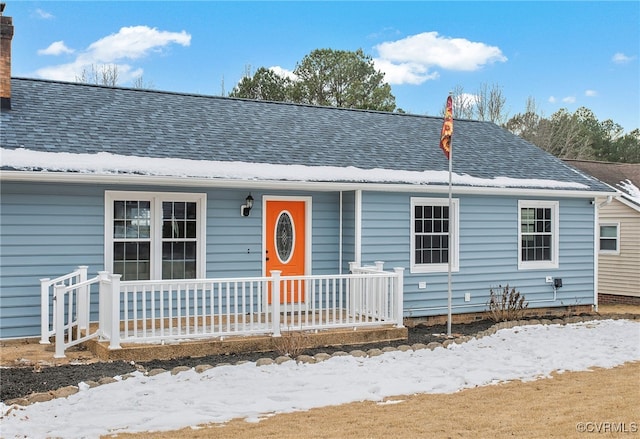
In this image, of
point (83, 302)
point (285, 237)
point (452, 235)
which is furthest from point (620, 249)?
point (83, 302)

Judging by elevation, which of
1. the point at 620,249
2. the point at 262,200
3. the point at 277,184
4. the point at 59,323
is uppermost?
the point at 277,184

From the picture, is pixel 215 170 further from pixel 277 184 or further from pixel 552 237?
pixel 552 237

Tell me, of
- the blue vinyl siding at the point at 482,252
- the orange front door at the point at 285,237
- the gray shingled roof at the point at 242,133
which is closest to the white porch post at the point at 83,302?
the gray shingled roof at the point at 242,133

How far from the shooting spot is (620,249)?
1716 centimetres

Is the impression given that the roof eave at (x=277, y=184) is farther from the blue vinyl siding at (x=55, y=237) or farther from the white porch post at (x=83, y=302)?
the white porch post at (x=83, y=302)

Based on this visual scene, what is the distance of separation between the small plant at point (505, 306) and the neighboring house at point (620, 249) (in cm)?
605

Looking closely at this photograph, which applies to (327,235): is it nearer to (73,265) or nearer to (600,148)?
(73,265)

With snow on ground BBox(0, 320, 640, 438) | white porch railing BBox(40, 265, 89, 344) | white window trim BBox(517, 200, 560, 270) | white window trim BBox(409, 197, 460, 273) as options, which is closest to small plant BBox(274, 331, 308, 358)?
snow on ground BBox(0, 320, 640, 438)

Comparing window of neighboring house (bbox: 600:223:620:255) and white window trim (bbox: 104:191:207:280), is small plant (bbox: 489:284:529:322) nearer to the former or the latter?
white window trim (bbox: 104:191:207:280)

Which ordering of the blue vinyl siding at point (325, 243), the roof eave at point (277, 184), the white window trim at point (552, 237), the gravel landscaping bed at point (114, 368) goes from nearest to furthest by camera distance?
the gravel landscaping bed at point (114, 368)
the roof eave at point (277, 184)
the blue vinyl siding at point (325, 243)
the white window trim at point (552, 237)

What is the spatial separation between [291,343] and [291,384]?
1.55 m

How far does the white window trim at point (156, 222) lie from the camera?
32.1 ft

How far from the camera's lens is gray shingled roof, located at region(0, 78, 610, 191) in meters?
10.5

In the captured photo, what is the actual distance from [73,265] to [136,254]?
0.95 m
